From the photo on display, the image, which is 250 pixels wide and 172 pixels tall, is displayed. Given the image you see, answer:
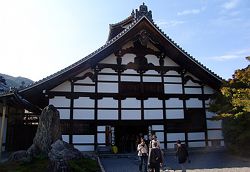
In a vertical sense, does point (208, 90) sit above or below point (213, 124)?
above

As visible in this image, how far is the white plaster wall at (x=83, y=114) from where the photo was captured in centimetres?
1830

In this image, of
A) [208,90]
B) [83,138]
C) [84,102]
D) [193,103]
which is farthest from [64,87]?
[208,90]

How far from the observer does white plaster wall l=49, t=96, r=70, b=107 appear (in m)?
18.2

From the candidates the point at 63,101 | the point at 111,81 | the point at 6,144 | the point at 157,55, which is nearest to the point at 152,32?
the point at 157,55

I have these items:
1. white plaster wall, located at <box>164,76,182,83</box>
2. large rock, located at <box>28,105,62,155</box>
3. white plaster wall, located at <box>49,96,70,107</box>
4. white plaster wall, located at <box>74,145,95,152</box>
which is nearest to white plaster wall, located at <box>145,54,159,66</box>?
white plaster wall, located at <box>164,76,182,83</box>

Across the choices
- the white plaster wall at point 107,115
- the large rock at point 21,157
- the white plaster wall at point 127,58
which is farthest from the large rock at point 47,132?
the white plaster wall at point 127,58

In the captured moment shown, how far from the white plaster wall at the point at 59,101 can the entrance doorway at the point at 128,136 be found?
3817 mm

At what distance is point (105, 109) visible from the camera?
1880 cm

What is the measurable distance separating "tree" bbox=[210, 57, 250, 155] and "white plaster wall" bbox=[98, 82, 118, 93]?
6724 mm

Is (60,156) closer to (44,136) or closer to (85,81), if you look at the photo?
(44,136)

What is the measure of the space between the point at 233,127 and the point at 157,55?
739 cm

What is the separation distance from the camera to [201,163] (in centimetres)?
1462

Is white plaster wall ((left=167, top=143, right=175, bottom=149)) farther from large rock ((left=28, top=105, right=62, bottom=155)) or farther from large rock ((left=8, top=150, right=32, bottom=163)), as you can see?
large rock ((left=8, top=150, right=32, bottom=163))

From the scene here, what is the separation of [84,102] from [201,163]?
326 inches
